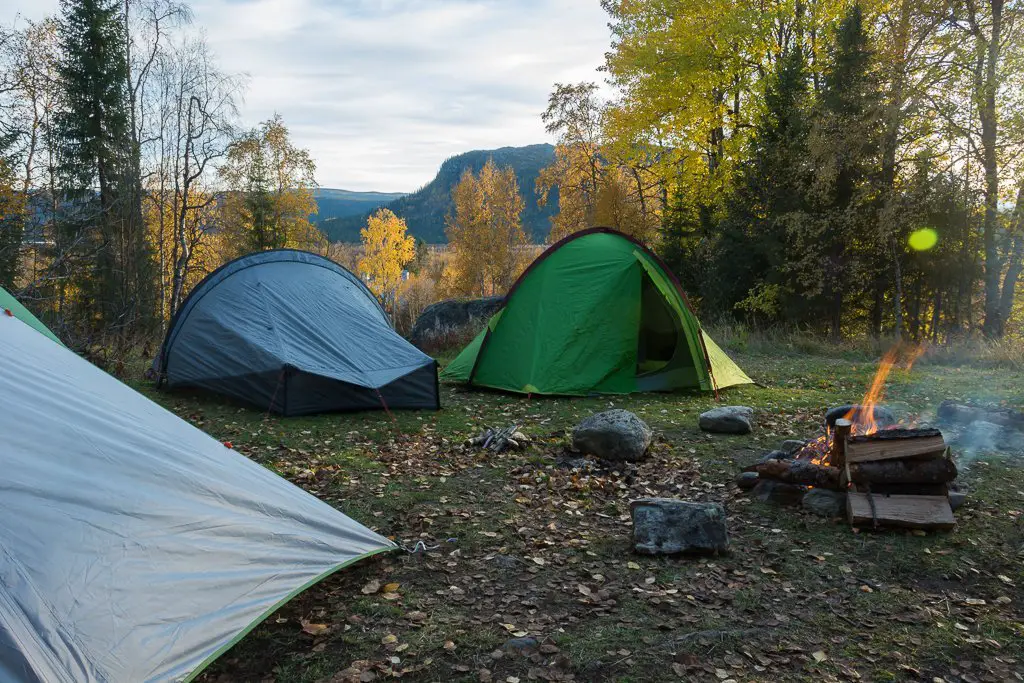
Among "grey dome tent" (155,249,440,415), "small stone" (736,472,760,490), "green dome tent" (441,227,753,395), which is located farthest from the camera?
"green dome tent" (441,227,753,395)

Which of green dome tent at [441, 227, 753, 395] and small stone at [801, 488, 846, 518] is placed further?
green dome tent at [441, 227, 753, 395]

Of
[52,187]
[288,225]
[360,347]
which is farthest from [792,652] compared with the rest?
[288,225]

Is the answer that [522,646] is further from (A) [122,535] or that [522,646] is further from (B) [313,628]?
(A) [122,535]

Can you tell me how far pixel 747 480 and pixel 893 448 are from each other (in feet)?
3.53

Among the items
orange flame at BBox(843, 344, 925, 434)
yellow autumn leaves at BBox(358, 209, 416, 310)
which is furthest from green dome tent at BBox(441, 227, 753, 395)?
yellow autumn leaves at BBox(358, 209, 416, 310)

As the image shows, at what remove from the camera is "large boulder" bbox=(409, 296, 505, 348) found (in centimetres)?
1388

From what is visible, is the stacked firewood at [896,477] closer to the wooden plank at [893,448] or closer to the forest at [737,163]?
the wooden plank at [893,448]

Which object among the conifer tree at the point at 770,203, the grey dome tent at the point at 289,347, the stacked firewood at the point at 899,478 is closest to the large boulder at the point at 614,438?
the stacked firewood at the point at 899,478

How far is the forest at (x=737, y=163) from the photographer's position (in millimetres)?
13359

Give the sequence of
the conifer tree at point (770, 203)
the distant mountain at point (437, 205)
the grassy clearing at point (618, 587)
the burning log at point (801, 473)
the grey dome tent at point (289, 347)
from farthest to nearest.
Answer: the distant mountain at point (437, 205), the conifer tree at point (770, 203), the grey dome tent at point (289, 347), the burning log at point (801, 473), the grassy clearing at point (618, 587)

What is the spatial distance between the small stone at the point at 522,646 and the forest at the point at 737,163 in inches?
342

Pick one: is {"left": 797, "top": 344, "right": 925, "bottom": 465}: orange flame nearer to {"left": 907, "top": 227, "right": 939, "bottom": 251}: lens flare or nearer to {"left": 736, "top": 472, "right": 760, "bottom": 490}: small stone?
{"left": 736, "top": 472, "right": 760, "bottom": 490}: small stone

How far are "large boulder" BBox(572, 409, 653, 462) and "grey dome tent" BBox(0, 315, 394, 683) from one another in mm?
2906

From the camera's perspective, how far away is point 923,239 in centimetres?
1395
